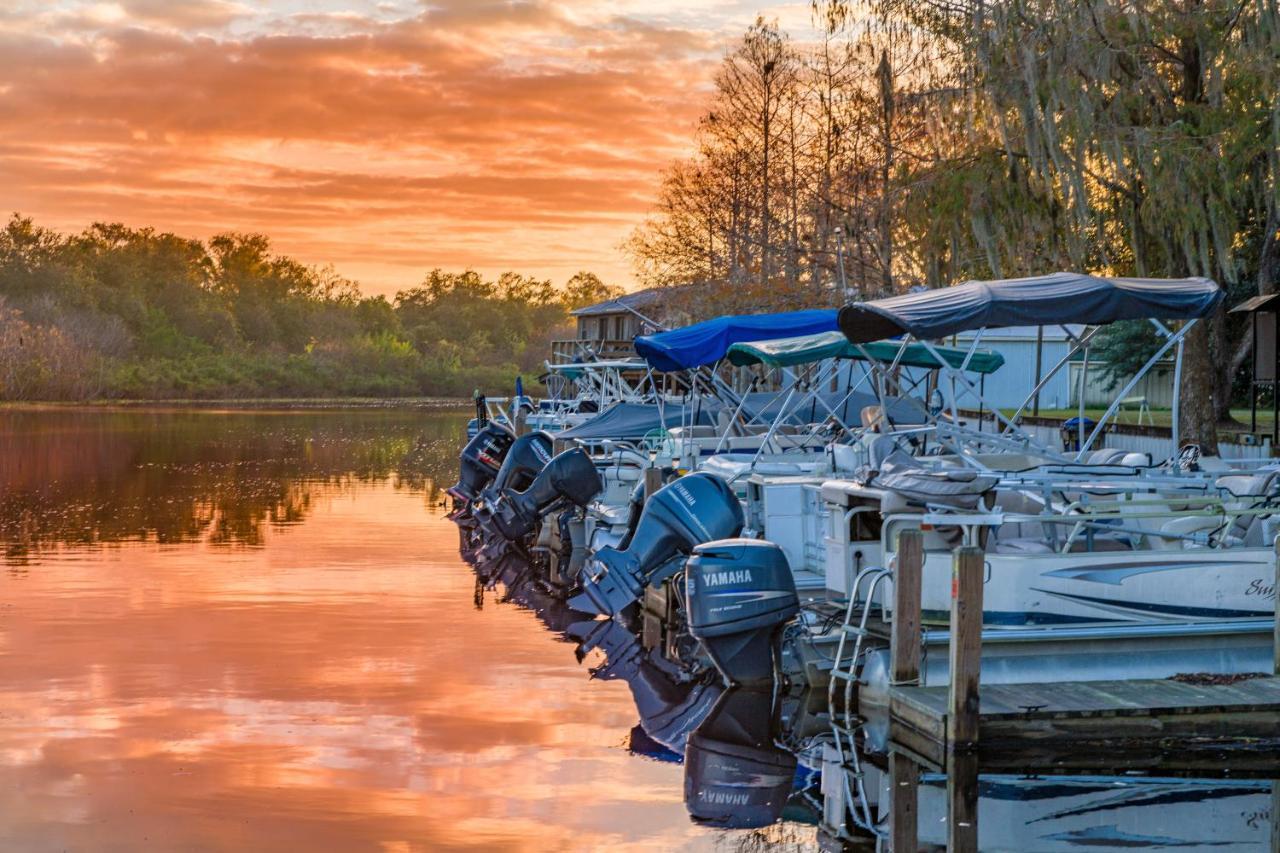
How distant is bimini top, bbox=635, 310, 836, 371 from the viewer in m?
21.5

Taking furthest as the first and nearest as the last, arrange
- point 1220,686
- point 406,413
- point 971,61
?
point 406,413, point 971,61, point 1220,686

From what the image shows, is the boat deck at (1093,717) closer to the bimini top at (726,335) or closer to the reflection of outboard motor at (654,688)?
the reflection of outboard motor at (654,688)

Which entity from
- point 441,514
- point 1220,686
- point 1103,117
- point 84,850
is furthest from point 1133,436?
point 84,850

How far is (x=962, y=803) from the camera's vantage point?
10.9m

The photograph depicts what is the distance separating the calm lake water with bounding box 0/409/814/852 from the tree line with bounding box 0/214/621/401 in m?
61.3

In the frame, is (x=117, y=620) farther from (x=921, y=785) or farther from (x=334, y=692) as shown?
(x=921, y=785)

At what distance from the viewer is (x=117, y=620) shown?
61.6 ft

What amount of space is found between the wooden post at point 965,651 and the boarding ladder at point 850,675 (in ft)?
2.71

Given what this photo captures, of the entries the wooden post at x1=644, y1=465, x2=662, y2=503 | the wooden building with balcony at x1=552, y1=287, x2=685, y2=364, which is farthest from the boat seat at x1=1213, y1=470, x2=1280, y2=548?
the wooden building with balcony at x1=552, y1=287, x2=685, y2=364

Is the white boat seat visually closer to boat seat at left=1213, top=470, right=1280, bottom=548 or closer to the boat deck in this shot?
the boat deck

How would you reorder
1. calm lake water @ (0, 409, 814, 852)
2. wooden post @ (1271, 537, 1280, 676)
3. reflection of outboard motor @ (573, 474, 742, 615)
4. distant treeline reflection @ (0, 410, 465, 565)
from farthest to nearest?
distant treeline reflection @ (0, 410, 465, 565)
reflection of outboard motor @ (573, 474, 742, 615)
wooden post @ (1271, 537, 1280, 676)
calm lake water @ (0, 409, 814, 852)

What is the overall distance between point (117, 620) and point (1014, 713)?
1117cm

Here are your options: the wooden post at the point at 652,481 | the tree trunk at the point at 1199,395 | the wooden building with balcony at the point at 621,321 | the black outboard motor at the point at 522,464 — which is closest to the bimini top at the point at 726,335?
the wooden post at the point at 652,481

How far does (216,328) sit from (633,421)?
94.7 m
